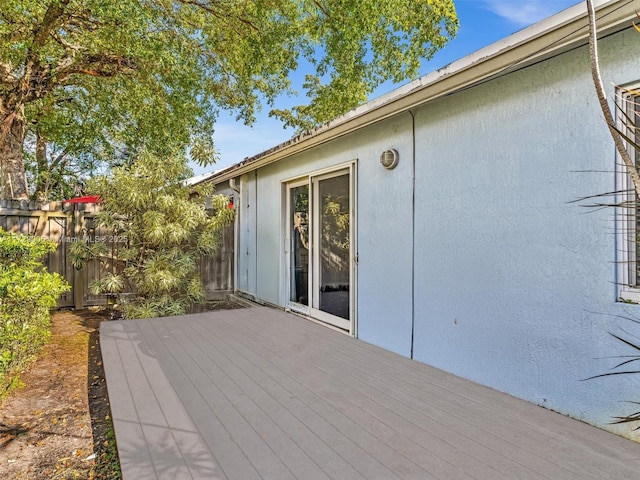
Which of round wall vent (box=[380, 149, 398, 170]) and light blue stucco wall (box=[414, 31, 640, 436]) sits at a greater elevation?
round wall vent (box=[380, 149, 398, 170])

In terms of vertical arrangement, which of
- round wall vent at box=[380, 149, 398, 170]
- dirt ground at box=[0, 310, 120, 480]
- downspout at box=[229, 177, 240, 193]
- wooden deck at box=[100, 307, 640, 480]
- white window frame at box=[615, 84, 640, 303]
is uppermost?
downspout at box=[229, 177, 240, 193]

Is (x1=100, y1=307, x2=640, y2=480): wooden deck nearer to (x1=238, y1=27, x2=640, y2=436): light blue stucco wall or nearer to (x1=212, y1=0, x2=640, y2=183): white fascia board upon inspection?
(x1=238, y1=27, x2=640, y2=436): light blue stucco wall

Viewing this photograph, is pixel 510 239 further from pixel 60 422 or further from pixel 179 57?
pixel 179 57

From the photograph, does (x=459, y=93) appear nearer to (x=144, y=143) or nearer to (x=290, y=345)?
(x=290, y=345)

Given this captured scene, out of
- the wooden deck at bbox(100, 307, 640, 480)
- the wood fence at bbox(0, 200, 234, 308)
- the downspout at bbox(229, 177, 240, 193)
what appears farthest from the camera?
→ the downspout at bbox(229, 177, 240, 193)

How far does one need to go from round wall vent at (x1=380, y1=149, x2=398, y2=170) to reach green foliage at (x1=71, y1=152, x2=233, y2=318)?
345 centimetres

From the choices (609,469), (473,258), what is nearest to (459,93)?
(473,258)

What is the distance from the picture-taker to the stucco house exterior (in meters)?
2.53

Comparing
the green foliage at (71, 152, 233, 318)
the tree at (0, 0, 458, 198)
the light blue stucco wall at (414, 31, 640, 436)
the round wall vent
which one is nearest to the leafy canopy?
the tree at (0, 0, 458, 198)

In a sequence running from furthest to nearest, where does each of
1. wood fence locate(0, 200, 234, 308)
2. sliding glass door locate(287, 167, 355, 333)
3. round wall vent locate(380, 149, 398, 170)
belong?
wood fence locate(0, 200, 234, 308), sliding glass door locate(287, 167, 355, 333), round wall vent locate(380, 149, 398, 170)

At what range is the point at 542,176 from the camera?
2900mm

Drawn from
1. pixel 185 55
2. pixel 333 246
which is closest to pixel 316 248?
pixel 333 246

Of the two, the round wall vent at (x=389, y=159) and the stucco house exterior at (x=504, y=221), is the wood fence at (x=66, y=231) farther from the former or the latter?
the round wall vent at (x=389, y=159)

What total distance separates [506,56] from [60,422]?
422cm
